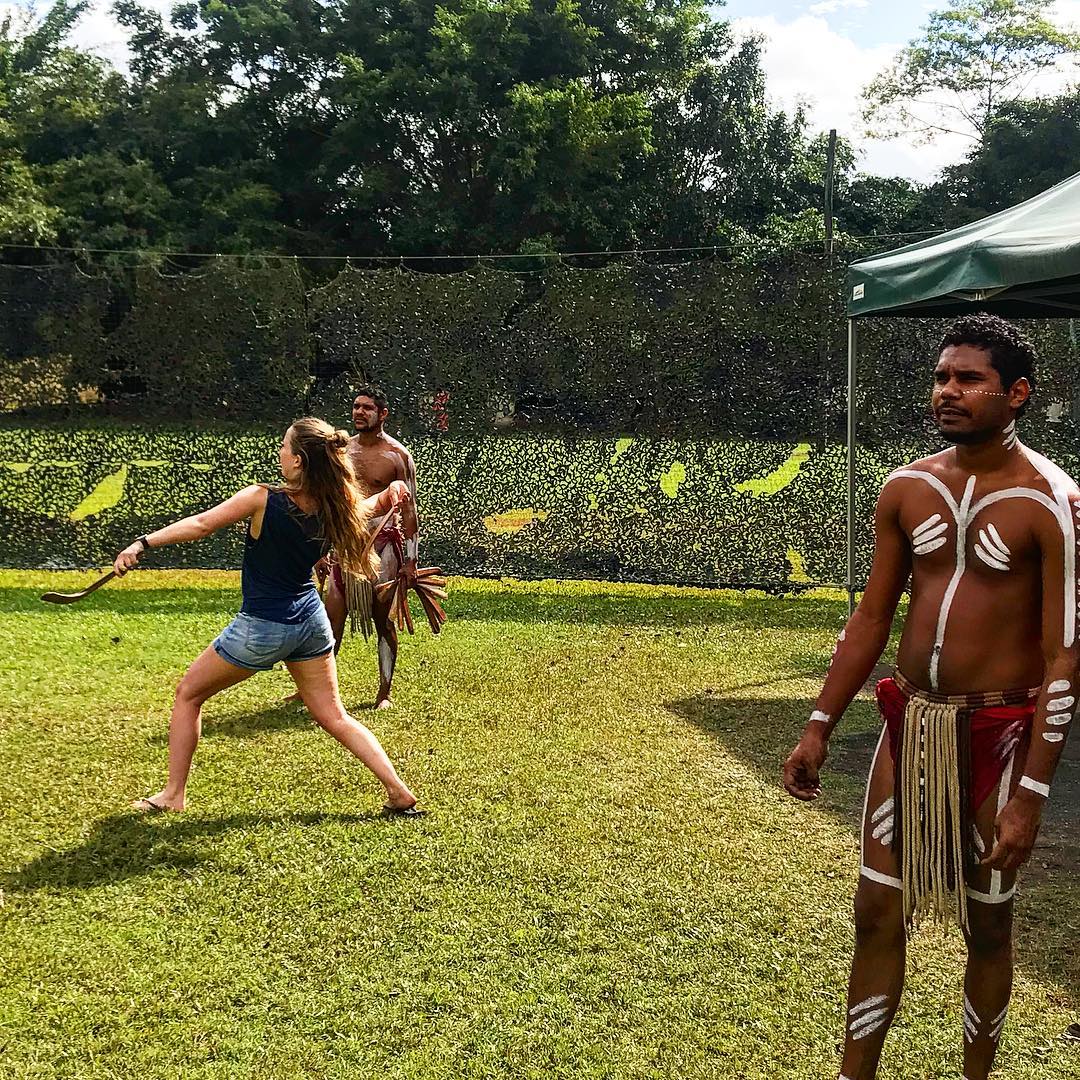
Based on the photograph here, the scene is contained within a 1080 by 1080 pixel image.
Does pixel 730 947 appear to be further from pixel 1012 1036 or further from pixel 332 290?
pixel 332 290

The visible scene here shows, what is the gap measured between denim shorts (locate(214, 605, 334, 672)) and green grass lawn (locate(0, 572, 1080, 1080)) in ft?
2.49

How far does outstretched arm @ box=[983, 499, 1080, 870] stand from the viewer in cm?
258

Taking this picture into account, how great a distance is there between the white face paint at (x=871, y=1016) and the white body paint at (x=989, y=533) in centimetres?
79

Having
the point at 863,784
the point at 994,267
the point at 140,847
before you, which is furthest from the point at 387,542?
the point at 994,267

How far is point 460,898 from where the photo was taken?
428 centimetres

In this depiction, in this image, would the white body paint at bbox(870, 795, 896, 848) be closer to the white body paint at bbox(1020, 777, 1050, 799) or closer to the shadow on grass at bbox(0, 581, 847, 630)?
the white body paint at bbox(1020, 777, 1050, 799)

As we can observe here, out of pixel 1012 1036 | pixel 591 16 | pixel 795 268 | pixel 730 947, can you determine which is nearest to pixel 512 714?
pixel 730 947

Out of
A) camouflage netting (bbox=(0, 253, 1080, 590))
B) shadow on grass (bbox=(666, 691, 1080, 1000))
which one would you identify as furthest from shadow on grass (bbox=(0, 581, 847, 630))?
shadow on grass (bbox=(666, 691, 1080, 1000))

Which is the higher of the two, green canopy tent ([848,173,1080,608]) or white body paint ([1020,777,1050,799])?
green canopy tent ([848,173,1080,608])

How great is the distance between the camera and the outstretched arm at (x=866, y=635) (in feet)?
9.42

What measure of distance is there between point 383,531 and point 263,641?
6.65ft

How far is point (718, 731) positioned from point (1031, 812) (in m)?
4.04

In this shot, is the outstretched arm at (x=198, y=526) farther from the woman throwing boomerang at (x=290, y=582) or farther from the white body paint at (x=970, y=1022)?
the white body paint at (x=970, y=1022)

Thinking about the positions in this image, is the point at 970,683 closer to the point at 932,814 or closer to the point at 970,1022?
the point at 932,814
